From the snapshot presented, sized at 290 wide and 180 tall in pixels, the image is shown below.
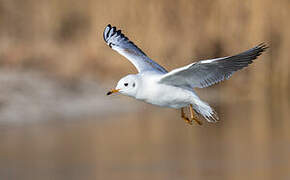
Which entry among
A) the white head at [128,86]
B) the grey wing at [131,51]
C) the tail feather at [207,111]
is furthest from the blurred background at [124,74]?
the white head at [128,86]

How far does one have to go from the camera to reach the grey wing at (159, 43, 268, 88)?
19.5 feet

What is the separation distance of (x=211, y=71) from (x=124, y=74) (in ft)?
29.4

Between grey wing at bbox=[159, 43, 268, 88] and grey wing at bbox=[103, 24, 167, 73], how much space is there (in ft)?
1.73

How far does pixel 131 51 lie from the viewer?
718 cm

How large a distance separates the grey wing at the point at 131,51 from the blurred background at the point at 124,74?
3.39m

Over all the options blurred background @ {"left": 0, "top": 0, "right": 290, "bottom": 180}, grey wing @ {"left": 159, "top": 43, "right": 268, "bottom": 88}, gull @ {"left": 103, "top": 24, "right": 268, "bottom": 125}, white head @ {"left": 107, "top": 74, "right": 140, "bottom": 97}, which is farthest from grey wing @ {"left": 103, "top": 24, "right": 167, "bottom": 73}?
blurred background @ {"left": 0, "top": 0, "right": 290, "bottom": 180}

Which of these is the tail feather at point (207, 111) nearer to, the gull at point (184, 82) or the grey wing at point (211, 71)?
the gull at point (184, 82)

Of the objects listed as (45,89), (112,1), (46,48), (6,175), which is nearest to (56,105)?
(45,89)

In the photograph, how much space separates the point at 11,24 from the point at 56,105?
272cm

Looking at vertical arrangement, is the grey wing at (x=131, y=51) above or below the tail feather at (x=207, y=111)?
above

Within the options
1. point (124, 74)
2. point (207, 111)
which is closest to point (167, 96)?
point (207, 111)

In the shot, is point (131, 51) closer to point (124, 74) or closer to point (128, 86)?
point (128, 86)

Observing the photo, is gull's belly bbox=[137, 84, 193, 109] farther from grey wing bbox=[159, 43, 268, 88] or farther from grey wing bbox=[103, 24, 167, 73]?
grey wing bbox=[103, 24, 167, 73]

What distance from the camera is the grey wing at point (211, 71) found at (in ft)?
19.5
